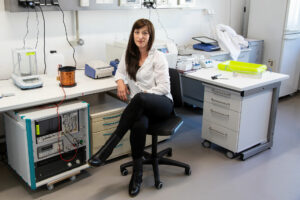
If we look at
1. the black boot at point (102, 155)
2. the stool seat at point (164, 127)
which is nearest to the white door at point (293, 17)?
the stool seat at point (164, 127)

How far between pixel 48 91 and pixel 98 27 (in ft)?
3.63

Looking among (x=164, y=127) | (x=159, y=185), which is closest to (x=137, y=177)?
(x=159, y=185)

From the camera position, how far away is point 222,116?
111 inches

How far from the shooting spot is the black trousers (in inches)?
88.9

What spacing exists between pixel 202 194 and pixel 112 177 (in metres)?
0.71

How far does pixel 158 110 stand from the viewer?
2.32 m

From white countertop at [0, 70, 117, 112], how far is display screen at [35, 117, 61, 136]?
14 centimetres

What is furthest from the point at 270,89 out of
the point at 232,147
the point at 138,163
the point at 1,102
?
the point at 1,102

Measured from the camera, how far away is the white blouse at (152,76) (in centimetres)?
241

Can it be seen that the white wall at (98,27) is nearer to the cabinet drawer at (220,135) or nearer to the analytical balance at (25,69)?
the analytical balance at (25,69)

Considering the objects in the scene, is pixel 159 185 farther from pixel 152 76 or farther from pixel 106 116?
pixel 152 76

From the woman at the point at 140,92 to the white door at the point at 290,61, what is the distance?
→ 2421 mm

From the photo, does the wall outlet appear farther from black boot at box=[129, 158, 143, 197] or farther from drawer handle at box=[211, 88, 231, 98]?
black boot at box=[129, 158, 143, 197]

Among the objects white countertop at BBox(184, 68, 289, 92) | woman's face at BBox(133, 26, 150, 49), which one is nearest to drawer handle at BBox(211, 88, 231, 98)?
white countertop at BBox(184, 68, 289, 92)
